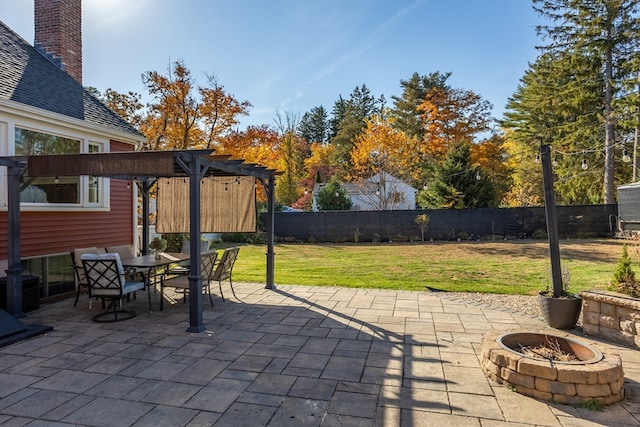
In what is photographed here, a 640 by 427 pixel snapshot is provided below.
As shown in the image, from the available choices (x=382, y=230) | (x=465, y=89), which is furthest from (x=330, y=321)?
(x=465, y=89)

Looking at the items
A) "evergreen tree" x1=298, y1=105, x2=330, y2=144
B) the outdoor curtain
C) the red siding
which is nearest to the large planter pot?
the outdoor curtain

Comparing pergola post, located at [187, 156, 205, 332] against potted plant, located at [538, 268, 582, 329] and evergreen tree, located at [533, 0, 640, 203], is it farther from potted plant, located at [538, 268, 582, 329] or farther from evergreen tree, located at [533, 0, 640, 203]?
evergreen tree, located at [533, 0, 640, 203]

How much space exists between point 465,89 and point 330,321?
24.5m

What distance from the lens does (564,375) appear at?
2.80 meters

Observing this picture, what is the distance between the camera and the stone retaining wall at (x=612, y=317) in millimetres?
3955

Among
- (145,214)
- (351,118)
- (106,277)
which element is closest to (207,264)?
(106,277)

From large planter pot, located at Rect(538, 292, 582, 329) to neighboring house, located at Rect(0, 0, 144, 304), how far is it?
24.0 feet

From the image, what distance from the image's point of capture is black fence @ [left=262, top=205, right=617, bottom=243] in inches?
641

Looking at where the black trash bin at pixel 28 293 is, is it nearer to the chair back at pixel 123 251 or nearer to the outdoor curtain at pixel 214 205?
the chair back at pixel 123 251

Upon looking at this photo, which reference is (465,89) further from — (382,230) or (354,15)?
(354,15)

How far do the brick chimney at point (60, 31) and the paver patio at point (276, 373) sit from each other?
570 cm

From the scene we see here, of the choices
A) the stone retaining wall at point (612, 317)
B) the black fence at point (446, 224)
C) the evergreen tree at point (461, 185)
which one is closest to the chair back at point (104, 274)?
the stone retaining wall at point (612, 317)

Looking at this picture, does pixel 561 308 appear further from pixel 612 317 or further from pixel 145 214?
pixel 145 214

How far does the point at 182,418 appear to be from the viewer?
8.55 feet
